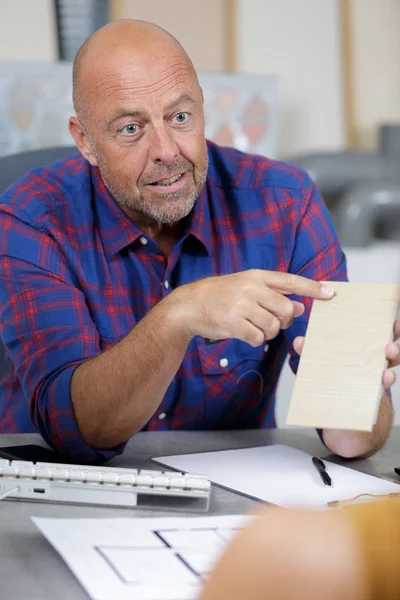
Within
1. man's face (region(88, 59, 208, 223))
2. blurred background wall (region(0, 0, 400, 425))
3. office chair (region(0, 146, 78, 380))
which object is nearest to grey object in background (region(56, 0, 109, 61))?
blurred background wall (region(0, 0, 400, 425))

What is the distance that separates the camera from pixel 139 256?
5.43 ft

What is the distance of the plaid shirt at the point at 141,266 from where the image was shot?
150 cm

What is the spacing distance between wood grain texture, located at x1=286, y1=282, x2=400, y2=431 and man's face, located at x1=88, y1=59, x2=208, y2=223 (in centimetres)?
53

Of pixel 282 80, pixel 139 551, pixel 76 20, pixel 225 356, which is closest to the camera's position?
pixel 139 551

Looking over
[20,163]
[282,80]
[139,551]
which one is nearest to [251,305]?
[139,551]

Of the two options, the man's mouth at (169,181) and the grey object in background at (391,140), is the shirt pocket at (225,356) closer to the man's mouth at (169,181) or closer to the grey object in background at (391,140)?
the man's mouth at (169,181)

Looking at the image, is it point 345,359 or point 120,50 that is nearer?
point 345,359

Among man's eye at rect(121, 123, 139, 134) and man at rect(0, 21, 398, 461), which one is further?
man's eye at rect(121, 123, 139, 134)

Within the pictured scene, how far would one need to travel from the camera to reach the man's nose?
154cm

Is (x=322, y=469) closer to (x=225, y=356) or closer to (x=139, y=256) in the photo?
(x=225, y=356)

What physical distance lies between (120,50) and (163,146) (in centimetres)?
21

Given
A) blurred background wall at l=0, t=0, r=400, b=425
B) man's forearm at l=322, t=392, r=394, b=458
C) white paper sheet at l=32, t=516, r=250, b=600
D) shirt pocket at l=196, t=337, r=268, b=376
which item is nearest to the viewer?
white paper sheet at l=32, t=516, r=250, b=600

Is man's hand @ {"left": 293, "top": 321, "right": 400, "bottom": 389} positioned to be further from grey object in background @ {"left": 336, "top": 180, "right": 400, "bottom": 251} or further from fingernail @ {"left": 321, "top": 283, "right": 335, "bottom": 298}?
grey object in background @ {"left": 336, "top": 180, "right": 400, "bottom": 251}

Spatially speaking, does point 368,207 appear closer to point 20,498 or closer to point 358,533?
point 20,498
